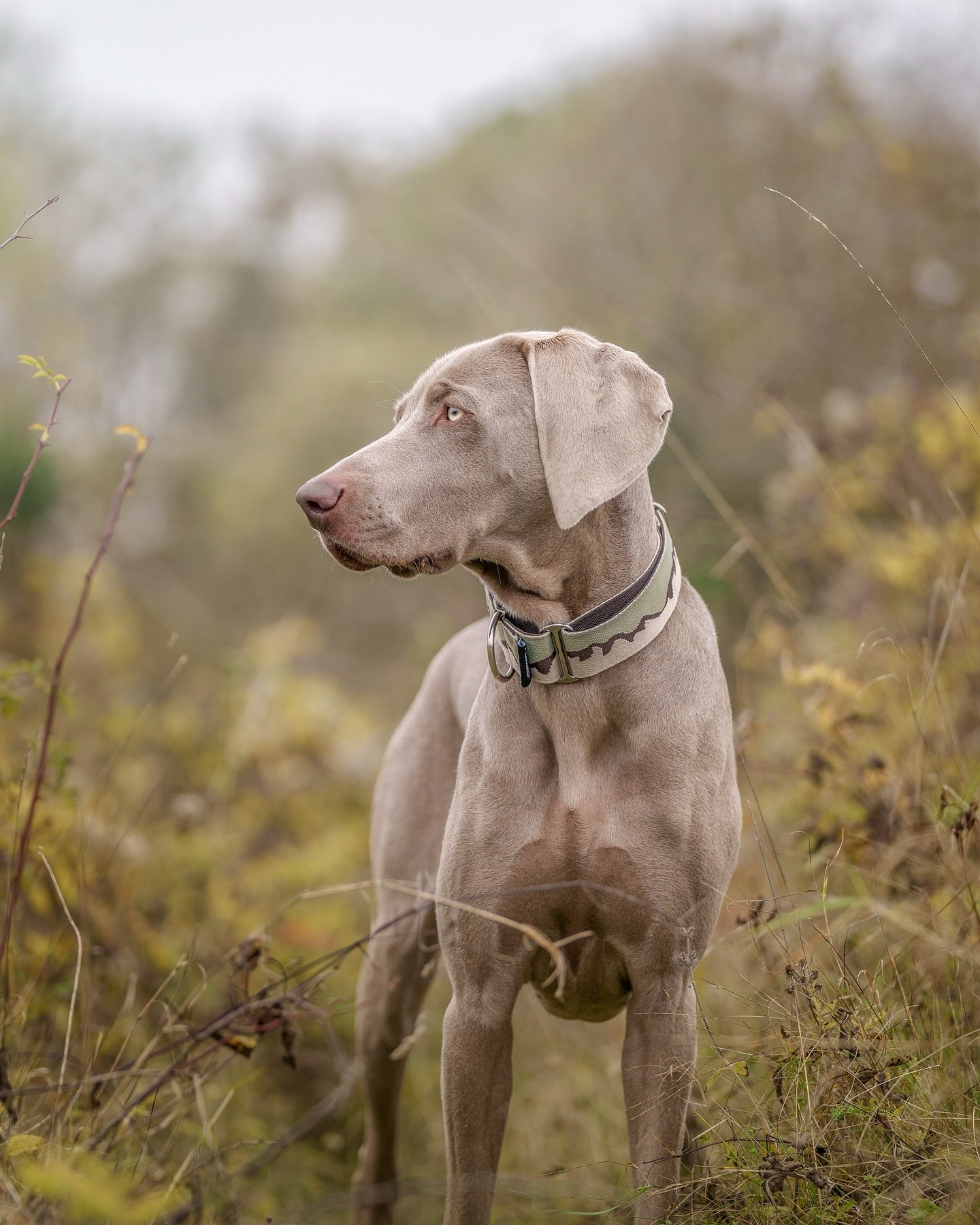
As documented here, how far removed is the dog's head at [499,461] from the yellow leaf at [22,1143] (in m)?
1.22

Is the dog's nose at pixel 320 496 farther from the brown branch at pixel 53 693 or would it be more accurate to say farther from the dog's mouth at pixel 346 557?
the brown branch at pixel 53 693

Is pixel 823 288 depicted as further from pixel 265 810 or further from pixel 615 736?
pixel 615 736

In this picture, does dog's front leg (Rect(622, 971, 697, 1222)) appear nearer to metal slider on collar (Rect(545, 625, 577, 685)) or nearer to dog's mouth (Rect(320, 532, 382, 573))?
metal slider on collar (Rect(545, 625, 577, 685))

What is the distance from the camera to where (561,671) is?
240cm

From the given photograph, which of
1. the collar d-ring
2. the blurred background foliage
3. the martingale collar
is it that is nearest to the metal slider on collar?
the martingale collar

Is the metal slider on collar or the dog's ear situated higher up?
the dog's ear

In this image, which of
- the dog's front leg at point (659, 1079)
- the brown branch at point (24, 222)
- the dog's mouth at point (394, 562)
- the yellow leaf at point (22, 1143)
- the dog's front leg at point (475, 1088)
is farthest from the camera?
the dog's front leg at point (475, 1088)

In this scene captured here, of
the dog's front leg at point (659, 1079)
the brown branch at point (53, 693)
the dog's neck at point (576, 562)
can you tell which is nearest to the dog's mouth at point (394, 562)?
the dog's neck at point (576, 562)

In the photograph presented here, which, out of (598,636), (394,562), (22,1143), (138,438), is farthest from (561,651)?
(22,1143)

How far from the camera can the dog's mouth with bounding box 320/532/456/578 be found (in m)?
2.27

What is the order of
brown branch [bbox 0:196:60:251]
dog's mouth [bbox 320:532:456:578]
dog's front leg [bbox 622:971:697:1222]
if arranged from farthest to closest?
dog's front leg [bbox 622:971:697:1222], dog's mouth [bbox 320:532:456:578], brown branch [bbox 0:196:60:251]

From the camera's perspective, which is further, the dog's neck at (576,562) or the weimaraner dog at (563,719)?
the dog's neck at (576,562)

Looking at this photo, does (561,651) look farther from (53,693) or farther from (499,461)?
(53,693)

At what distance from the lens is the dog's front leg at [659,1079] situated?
2.38 m
